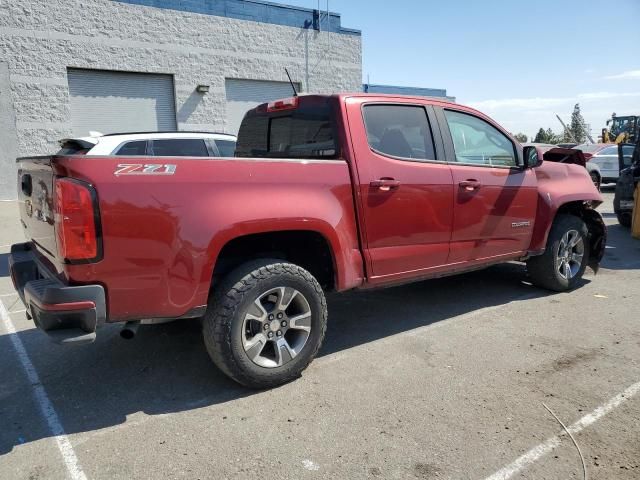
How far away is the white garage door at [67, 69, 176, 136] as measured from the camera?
1471 cm

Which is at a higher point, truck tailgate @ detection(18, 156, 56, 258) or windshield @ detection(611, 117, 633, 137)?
windshield @ detection(611, 117, 633, 137)

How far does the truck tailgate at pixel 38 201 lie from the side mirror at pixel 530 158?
4.25 metres

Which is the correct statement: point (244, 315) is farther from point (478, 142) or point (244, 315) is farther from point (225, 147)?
point (225, 147)

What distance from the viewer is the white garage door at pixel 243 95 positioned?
57.5 feet

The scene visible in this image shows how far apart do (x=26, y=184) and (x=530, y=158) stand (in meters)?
4.51

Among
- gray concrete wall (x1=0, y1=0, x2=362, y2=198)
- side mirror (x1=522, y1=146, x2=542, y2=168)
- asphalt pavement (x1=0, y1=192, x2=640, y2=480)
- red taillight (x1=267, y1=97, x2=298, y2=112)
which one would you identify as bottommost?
asphalt pavement (x1=0, y1=192, x2=640, y2=480)

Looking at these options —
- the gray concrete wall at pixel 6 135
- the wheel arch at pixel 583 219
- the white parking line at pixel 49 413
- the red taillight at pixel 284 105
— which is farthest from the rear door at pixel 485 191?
the gray concrete wall at pixel 6 135

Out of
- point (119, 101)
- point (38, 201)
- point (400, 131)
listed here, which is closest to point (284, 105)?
point (400, 131)

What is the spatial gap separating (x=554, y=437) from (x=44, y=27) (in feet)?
50.8

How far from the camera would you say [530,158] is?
206 inches

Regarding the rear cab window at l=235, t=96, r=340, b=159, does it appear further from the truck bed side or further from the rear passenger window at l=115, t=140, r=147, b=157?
the rear passenger window at l=115, t=140, r=147, b=157

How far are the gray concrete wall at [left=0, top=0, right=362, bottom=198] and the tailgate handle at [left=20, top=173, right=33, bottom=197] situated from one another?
30.2ft

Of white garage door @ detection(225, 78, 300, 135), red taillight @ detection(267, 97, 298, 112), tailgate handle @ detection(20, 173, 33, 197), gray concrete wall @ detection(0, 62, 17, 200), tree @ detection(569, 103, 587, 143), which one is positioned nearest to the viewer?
tailgate handle @ detection(20, 173, 33, 197)

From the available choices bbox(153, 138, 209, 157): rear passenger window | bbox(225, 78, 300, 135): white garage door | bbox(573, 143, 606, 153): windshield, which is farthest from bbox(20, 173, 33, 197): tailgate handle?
bbox(573, 143, 606, 153): windshield
